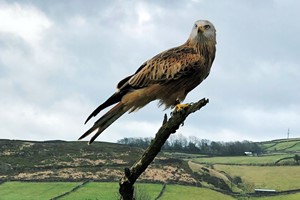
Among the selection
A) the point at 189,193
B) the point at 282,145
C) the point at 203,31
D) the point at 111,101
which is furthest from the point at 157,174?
the point at 111,101

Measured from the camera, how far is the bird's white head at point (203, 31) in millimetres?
8555

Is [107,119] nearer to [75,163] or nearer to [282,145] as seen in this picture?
[75,163]

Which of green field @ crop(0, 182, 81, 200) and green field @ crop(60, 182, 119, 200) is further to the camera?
Answer: green field @ crop(0, 182, 81, 200)

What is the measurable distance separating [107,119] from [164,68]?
46.7 inches

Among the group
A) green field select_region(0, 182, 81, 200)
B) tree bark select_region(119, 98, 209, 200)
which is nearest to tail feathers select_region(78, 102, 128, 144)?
tree bark select_region(119, 98, 209, 200)

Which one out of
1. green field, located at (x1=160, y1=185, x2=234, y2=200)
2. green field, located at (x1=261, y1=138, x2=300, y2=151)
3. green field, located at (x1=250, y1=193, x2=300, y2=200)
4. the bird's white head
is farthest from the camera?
green field, located at (x1=261, y1=138, x2=300, y2=151)

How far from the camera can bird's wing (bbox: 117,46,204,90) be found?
27.7 feet

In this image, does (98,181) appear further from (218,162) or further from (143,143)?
(143,143)

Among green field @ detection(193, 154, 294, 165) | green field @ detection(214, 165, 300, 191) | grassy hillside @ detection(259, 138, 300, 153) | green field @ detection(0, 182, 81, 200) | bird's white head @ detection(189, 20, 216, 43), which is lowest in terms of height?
green field @ detection(0, 182, 81, 200)

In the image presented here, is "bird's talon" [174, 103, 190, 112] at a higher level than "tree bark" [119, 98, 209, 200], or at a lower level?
higher

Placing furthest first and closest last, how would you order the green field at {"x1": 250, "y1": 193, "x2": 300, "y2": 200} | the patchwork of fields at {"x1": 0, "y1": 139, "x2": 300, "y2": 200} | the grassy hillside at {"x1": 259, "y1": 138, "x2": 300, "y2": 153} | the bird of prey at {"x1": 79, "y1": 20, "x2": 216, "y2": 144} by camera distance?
1. the grassy hillside at {"x1": 259, "y1": 138, "x2": 300, "y2": 153}
2. the green field at {"x1": 250, "y1": 193, "x2": 300, "y2": 200}
3. the patchwork of fields at {"x1": 0, "y1": 139, "x2": 300, "y2": 200}
4. the bird of prey at {"x1": 79, "y1": 20, "x2": 216, "y2": 144}

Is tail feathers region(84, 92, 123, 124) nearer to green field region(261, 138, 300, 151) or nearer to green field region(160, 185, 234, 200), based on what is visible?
green field region(160, 185, 234, 200)

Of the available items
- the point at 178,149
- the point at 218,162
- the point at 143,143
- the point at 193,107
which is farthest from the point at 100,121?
the point at 143,143

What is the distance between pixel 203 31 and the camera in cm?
861
